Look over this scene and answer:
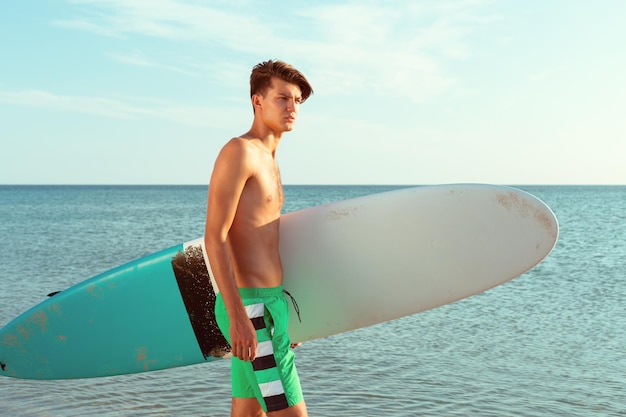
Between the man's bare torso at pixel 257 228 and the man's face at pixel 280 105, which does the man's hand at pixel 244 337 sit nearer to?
the man's bare torso at pixel 257 228

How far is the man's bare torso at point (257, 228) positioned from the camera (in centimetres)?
241

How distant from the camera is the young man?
230 centimetres

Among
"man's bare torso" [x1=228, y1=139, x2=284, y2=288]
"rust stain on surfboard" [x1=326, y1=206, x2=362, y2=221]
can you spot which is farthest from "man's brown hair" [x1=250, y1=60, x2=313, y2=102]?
"rust stain on surfboard" [x1=326, y1=206, x2=362, y2=221]

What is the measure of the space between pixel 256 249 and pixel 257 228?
0.07 meters

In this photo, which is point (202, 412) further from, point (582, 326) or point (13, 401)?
point (582, 326)

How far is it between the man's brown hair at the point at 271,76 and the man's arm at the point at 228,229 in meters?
0.28

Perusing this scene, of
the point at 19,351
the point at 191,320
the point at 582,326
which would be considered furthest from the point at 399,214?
the point at 582,326

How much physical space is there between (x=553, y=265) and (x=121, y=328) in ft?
38.5

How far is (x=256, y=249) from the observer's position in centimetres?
246

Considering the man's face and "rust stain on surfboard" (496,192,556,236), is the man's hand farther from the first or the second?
"rust stain on surfboard" (496,192,556,236)

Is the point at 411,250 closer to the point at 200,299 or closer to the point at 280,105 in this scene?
the point at 200,299

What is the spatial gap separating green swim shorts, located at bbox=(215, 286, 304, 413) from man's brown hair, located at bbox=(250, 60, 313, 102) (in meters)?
0.71

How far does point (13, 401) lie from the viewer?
15.0 feet


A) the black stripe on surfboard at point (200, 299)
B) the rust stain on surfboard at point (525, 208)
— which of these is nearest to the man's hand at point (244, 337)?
the black stripe on surfboard at point (200, 299)
